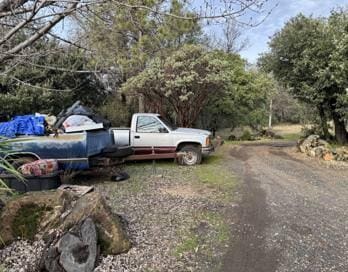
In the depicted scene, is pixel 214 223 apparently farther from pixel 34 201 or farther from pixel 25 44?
pixel 25 44

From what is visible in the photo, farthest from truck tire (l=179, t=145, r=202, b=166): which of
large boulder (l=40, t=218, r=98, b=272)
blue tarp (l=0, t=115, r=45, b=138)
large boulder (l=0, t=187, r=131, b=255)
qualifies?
large boulder (l=40, t=218, r=98, b=272)

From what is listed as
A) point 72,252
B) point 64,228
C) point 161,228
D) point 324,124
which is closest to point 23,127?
point 64,228

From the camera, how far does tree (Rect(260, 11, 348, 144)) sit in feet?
36.2

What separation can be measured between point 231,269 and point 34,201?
2.71m

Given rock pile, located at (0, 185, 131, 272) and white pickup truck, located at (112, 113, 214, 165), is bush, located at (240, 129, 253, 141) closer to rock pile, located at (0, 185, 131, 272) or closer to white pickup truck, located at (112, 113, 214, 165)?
white pickup truck, located at (112, 113, 214, 165)

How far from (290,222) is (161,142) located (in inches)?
222

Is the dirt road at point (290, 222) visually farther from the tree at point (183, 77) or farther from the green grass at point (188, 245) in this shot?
the tree at point (183, 77)

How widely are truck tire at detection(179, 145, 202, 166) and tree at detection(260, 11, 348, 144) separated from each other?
4899mm

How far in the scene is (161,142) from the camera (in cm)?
1051

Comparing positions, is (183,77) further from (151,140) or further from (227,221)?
(227,221)

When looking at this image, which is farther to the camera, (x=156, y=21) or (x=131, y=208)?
(x=131, y=208)

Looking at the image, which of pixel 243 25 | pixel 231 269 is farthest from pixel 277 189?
pixel 243 25

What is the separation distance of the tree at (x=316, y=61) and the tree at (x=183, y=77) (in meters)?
2.22

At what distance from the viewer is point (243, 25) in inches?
140
